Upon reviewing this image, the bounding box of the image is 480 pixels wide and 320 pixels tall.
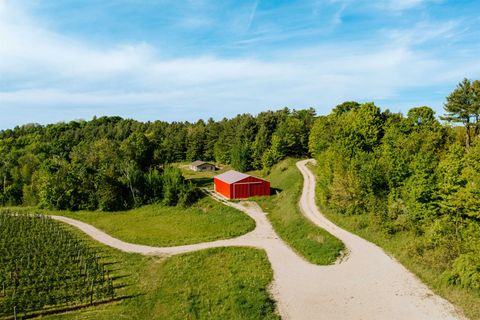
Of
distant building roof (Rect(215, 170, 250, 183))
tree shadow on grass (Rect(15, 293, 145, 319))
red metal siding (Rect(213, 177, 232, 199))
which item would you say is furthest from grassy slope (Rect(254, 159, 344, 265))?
tree shadow on grass (Rect(15, 293, 145, 319))

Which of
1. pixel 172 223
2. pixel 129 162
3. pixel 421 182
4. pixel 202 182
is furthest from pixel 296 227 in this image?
pixel 202 182

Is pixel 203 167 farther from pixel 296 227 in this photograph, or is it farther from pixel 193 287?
pixel 193 287

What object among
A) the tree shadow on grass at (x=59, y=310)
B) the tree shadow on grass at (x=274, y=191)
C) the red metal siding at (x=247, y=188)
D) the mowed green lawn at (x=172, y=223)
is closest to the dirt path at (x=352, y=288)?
the mowed green lawn at (x=172, y=223)

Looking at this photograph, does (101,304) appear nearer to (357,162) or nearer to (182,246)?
(182,246)

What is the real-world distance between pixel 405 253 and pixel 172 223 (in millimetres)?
29632

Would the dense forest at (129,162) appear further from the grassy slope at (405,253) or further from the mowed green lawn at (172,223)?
the grassy slope at (405,253)

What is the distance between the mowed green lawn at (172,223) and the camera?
119 ft

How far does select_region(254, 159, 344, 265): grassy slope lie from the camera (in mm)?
26500

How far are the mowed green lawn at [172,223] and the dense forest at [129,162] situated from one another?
3244mm

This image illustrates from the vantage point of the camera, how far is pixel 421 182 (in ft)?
A: 86.0

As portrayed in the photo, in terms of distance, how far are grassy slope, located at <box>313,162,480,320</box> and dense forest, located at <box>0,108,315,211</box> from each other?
28.4 m

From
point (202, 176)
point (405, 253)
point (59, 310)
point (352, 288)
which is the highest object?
point (202, 176)

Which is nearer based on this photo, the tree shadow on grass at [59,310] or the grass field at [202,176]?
the tree shadow on grass at [59,310]

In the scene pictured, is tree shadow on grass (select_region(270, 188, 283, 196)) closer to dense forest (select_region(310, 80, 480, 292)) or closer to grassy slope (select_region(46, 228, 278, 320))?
dense forest (select_region(310, 80, 480, 292))
